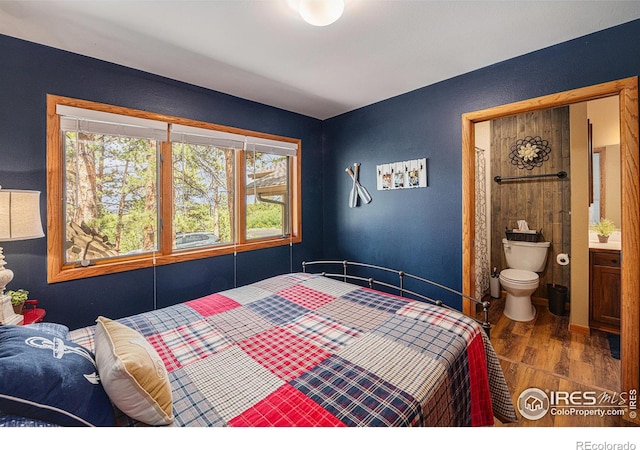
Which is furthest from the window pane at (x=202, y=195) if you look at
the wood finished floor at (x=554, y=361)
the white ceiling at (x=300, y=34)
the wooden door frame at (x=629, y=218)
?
the wooden door frame at (x=629, y=218)

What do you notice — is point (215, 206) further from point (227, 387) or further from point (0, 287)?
point (227, 387)

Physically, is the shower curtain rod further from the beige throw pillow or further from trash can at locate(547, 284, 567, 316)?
the beige throw pillow

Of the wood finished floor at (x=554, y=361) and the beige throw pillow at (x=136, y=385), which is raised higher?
the beige throw pillow at (x=136, y=385)

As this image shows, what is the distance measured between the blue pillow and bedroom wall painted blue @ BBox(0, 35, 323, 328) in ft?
4.26

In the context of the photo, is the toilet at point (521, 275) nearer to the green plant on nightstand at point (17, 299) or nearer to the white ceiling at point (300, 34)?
the white ceiling at point (300, 34)

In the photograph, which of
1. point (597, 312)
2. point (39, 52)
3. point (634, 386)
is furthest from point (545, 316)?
point (39, 52)

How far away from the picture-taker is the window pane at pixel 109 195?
2162mm

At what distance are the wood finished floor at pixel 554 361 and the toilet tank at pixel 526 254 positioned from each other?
0.66 metres

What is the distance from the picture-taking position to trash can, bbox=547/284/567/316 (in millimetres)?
3289

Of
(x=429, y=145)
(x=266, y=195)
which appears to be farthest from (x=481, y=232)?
(x=266, y=195)

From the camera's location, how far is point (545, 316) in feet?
10.8

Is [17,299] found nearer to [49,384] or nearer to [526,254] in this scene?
[49,384]

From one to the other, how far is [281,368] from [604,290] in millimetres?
3371

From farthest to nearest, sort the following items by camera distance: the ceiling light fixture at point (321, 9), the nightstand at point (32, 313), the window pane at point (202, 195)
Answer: the window pane at point (202, 195) < the nightstand at point (32, 313) < the ceiling light fixture at point (321, 9)
